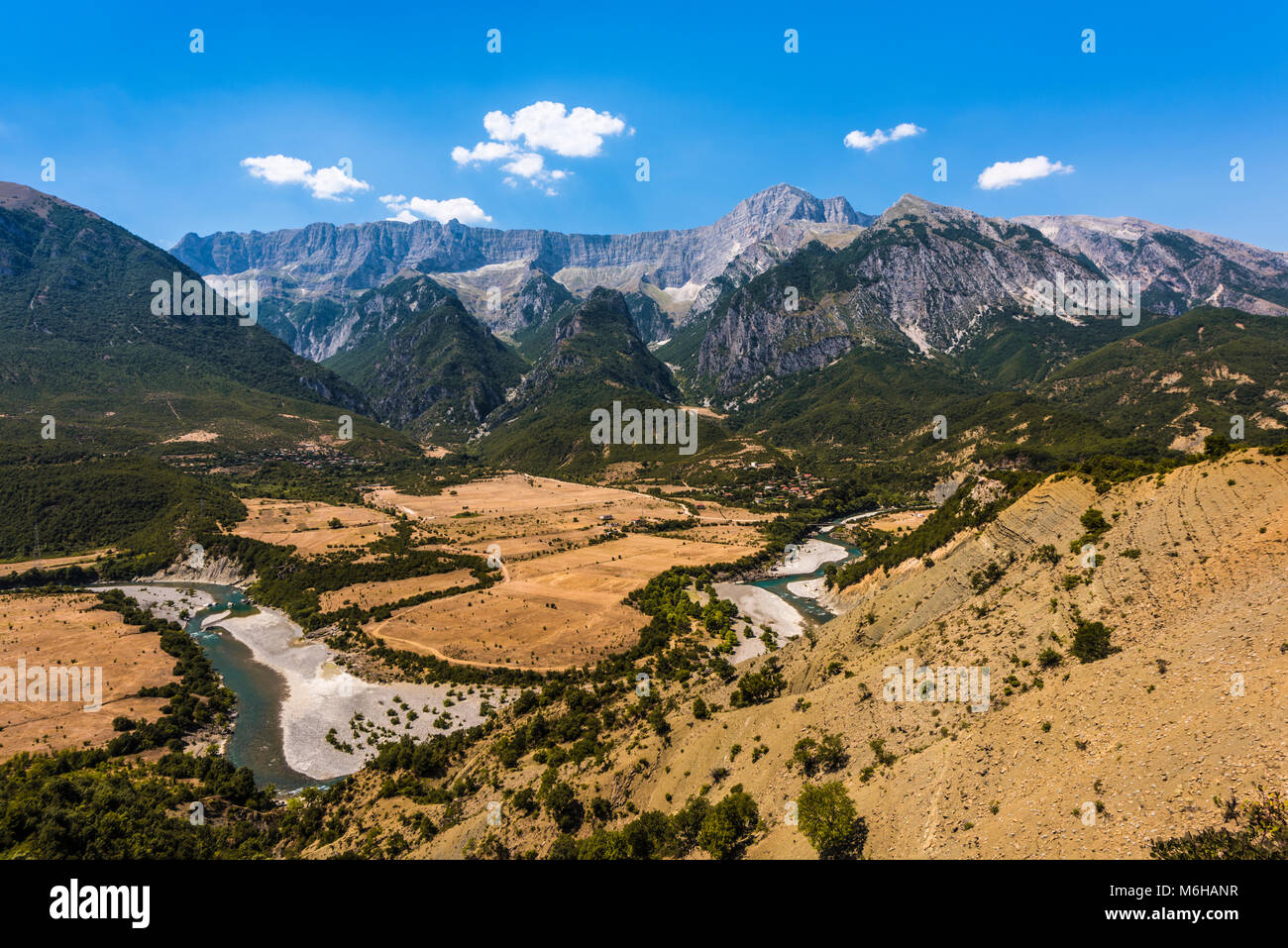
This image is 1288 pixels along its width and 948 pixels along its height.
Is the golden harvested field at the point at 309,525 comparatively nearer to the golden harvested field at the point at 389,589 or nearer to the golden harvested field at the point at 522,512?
the golden harvested field at the point at 522,512

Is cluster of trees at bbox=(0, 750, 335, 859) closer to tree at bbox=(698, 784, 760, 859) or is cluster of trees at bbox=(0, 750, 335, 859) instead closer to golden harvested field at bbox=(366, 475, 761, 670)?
tree at bbox=(698, 784, 760, 859)

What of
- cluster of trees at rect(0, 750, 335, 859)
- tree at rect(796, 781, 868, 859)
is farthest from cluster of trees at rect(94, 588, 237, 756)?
tree at rect(796, 781, 868, 859)

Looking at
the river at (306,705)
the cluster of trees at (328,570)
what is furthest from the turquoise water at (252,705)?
the cluster of trees at (328,570)

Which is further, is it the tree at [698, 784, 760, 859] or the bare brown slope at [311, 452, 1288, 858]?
the tree at [698, 784, 760, 859]

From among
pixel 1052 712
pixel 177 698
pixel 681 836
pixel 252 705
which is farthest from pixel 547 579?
pixel 1052 712

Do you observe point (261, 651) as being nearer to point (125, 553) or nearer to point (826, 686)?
point (125, 553)
